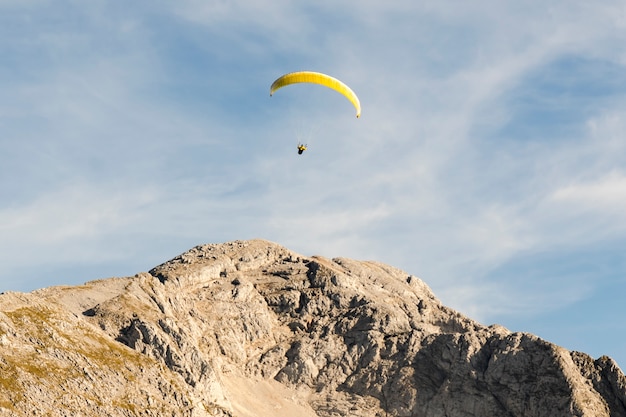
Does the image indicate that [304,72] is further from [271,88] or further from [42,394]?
[42,394]

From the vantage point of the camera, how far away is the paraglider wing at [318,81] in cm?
17988

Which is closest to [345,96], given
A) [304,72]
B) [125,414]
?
[304,72]

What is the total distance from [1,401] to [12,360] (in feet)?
41.9

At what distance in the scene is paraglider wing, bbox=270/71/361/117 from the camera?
590ft

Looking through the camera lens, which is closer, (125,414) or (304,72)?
(304,72)

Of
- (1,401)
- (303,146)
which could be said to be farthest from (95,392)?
(303,146)

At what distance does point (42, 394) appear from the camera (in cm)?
18962

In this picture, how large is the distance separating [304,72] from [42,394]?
63.1 meters

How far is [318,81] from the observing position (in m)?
180

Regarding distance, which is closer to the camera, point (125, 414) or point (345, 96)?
point (345, 96)

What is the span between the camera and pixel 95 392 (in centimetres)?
19962

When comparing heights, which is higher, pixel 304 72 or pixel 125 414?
pixel 304 72

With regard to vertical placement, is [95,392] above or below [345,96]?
below

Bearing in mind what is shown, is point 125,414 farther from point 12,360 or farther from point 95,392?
point 12,360
